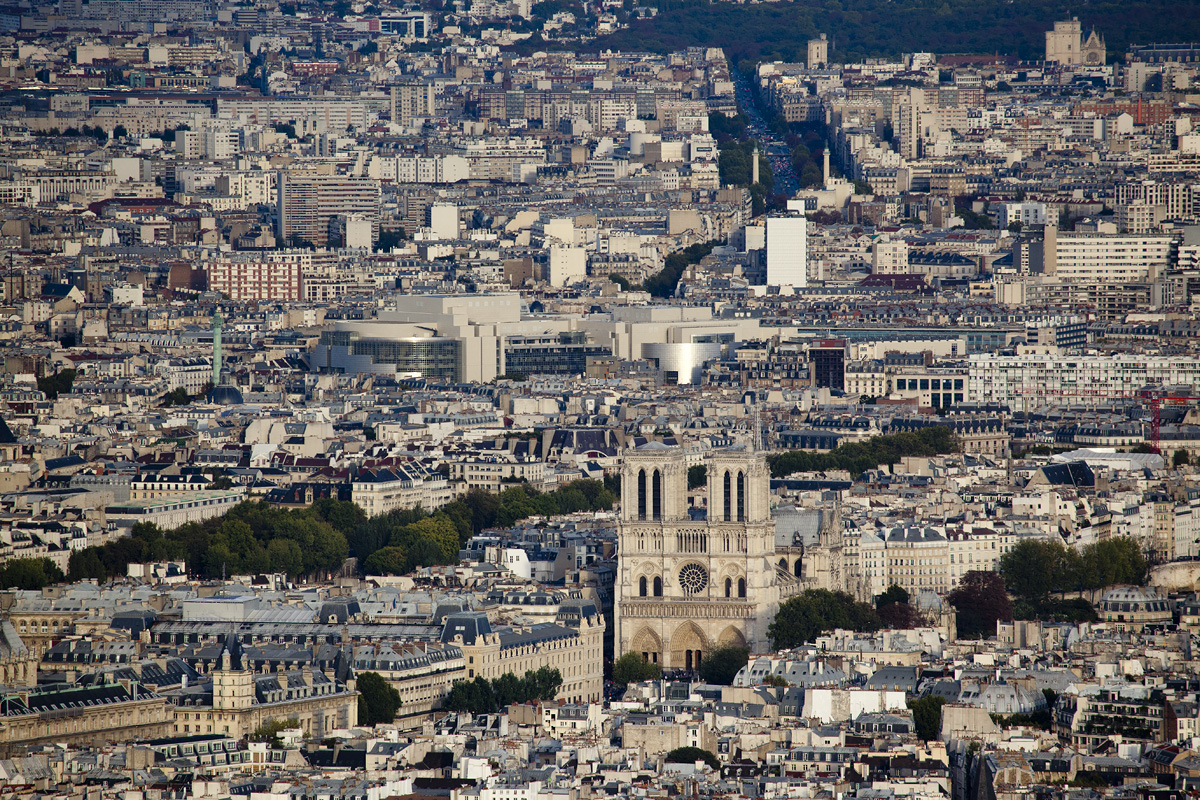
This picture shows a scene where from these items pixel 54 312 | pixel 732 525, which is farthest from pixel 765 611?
pixel 54 312

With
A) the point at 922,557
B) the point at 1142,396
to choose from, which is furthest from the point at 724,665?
the point at 1142,396

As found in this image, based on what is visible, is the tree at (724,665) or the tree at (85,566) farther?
the tree at (85,566)

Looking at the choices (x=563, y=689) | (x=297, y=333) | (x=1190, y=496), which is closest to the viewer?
(x=563, y=689)

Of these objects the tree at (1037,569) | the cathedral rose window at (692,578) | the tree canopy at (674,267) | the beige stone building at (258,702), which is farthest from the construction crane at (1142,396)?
the beige stone building at (258,702)

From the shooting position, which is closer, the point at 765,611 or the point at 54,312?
the point at 765,611

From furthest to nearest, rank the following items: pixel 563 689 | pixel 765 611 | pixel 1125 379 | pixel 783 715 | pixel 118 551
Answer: pixel 1125 379
pixel 118 551
pixel 765 611
pixel 563 689
pixel 783 715

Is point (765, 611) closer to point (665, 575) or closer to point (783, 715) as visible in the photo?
point (665, 575)

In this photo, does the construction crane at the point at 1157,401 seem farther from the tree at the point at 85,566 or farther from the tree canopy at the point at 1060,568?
the tree at the point at 85,566

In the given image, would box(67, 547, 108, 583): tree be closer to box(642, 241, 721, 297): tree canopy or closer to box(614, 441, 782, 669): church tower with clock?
box(614, 441, 782, 669): church tower with clock
